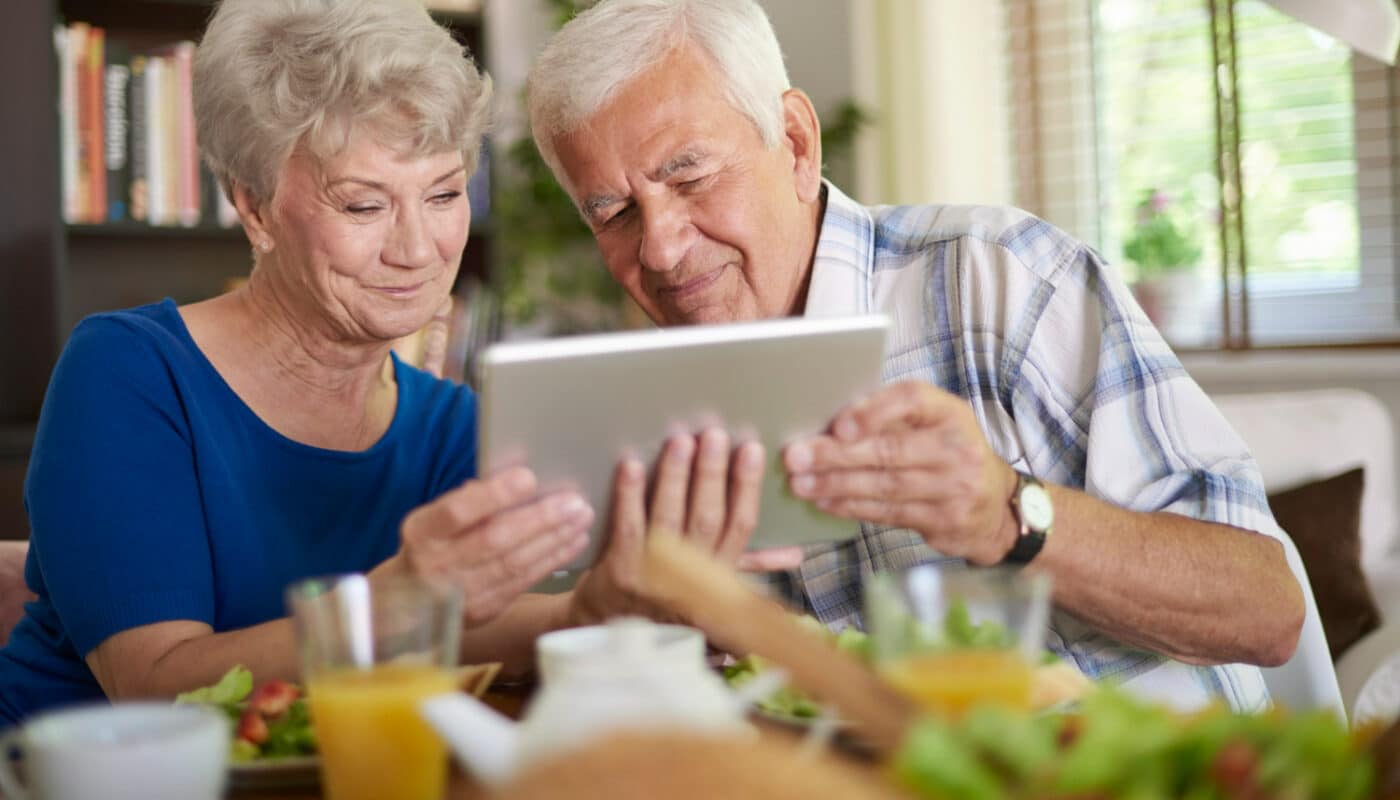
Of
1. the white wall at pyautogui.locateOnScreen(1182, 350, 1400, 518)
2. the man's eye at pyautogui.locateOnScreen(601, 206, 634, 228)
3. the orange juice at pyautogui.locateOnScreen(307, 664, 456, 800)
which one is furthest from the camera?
the white wall at pyautogui.locateOnScreen(1182, 350, 1400, 518)

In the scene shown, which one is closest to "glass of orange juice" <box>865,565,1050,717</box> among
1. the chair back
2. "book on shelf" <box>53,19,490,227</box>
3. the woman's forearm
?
the woman's forearm

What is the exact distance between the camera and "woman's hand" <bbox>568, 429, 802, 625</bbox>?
42.0 inches

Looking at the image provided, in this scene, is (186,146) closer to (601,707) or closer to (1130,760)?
(601,707)

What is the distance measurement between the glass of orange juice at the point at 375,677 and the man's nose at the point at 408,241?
77cm

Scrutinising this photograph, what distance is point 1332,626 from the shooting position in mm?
2299

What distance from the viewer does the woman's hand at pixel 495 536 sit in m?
1.01

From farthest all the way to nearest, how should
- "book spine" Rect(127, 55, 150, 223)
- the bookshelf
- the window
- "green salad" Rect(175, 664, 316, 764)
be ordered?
1. the window
2. "book spine" Rect(127, 55, 150, 223)
3. the bookshelf
4. "green salad" Rect(175, 664, 316, 764)

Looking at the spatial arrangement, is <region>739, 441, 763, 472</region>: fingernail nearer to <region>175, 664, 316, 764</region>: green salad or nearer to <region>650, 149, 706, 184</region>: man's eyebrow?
<region>175, 664, 316, 764</region>: green salad

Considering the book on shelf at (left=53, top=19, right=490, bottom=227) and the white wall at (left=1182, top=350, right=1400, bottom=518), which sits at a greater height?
the book on shelf at (left=53, top=19, right=490, bottom=227)

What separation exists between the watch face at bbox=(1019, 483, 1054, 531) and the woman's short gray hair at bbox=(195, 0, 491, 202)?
752 millimetres

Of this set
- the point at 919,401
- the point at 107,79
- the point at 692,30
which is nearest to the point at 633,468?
the point at 919,401

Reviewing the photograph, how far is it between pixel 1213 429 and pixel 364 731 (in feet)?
3.08

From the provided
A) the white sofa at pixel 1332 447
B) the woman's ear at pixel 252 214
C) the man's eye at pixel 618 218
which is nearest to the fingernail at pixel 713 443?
the man's eye at pixel 618 218

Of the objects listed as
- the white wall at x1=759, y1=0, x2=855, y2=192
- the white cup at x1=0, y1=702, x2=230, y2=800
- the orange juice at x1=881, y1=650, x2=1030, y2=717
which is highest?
the white wall at x1=759, y1=0, x2=855, y2=192
